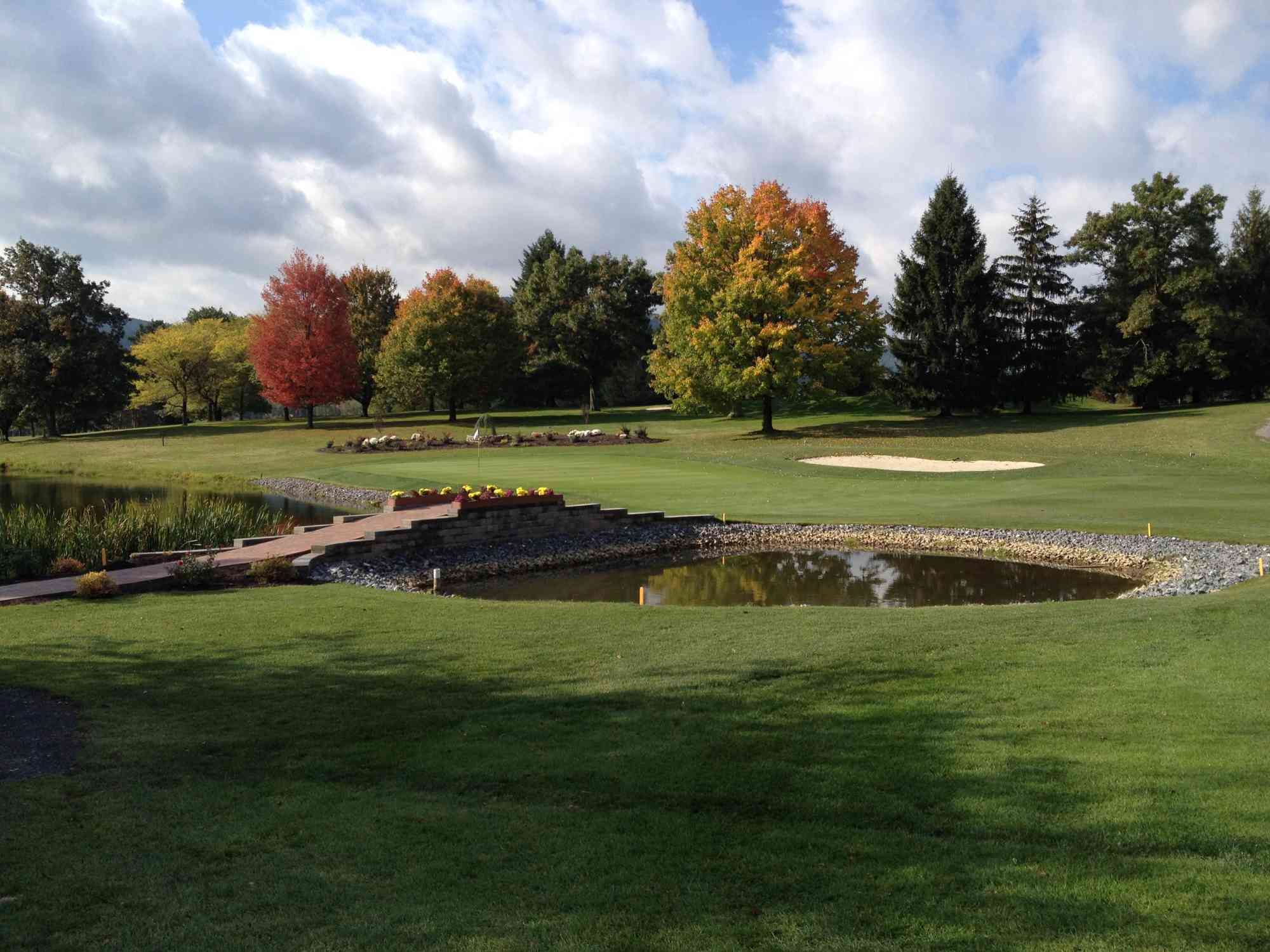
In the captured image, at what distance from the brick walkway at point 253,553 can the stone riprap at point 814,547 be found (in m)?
0.93

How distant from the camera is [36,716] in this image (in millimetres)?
7094

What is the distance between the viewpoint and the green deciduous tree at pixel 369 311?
69.1 m

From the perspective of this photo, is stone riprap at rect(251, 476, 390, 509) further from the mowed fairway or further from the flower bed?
the mowed fairway

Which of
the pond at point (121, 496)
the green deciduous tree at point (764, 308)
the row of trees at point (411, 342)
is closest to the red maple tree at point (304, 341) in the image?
the row of trees at point (411, 342)

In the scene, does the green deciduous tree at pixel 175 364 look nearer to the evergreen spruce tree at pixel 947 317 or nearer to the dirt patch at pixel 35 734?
the evergreen spruce tree at pixel 947 317

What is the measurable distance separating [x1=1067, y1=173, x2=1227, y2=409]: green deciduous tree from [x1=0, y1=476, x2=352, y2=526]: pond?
3988 cm

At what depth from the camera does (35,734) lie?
264 inches

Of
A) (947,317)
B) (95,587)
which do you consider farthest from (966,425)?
(95,587)

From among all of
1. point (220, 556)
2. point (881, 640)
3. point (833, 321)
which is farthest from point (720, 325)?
point (881, 640)

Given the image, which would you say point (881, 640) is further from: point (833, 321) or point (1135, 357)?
point (1135, 357)

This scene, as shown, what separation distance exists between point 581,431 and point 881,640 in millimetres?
37480

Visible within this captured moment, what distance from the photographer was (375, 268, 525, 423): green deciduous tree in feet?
187

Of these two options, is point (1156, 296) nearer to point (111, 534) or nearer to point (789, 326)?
point (789, 326)

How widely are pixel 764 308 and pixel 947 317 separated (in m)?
11.3
